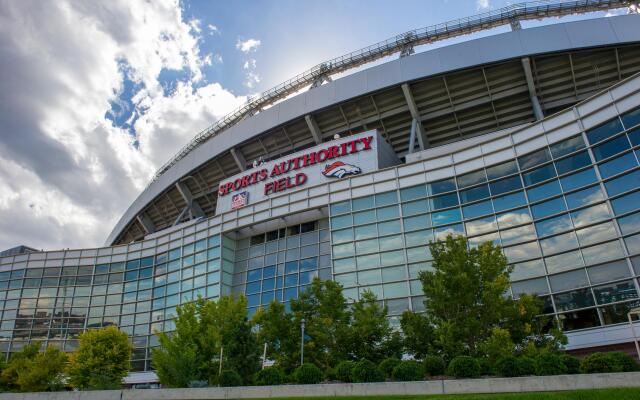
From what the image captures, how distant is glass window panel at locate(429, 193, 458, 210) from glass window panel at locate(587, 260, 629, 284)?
8.74 metres

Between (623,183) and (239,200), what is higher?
(239,200)

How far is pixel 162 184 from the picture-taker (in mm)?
57281

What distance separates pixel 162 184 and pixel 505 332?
46.7 meters

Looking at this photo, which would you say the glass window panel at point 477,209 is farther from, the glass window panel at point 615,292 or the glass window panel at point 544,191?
the glass window panel at point 615,292

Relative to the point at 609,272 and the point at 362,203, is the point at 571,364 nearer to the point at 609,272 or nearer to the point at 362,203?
the point at 609,272

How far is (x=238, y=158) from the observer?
5041 cm

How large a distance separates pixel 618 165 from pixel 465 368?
555 inches

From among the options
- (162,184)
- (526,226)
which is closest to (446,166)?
(526,226)

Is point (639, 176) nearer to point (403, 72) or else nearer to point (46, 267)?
point (403, 72)

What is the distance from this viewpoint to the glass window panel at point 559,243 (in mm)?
25453

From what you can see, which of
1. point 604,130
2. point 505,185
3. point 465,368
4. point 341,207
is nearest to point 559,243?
point 505,185

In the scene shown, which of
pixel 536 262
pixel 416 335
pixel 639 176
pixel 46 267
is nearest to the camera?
pixel 416 335

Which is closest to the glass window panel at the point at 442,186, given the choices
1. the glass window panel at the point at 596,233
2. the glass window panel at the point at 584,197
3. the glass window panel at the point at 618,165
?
the glass window panel at the point at 584,197

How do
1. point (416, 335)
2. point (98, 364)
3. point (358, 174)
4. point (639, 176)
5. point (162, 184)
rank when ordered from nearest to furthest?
point (416, 335), point (639, 176), point (98, 364), point (358, 174), point (162, 184)
